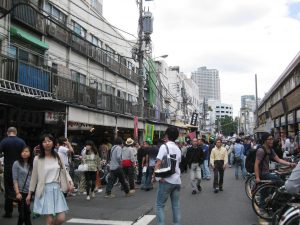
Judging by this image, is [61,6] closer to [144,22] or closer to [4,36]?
[144,22]

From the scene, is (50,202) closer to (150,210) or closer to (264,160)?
(150,210)

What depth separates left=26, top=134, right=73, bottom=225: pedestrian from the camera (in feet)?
21.0

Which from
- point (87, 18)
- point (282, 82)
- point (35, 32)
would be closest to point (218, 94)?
point (282, 82)

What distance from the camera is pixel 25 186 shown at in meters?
8.23

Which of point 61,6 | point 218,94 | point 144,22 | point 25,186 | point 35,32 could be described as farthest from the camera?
point 218,94

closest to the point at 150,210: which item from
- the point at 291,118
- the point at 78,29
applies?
the point at 78,29

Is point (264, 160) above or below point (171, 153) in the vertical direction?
below

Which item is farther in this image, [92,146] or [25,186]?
[92,146]

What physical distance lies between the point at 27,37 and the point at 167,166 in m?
13.4

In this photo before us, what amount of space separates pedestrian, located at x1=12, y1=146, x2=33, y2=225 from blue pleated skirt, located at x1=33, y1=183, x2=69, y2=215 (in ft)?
5.63

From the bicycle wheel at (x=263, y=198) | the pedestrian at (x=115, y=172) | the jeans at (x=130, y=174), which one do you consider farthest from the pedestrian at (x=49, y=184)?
the jeans at (x=130, y=174)

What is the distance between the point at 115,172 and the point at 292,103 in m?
19.2

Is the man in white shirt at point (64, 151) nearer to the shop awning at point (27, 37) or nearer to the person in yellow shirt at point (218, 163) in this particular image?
the person in yellow shirt at point (218, 163)

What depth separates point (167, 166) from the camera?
7.65 meters
